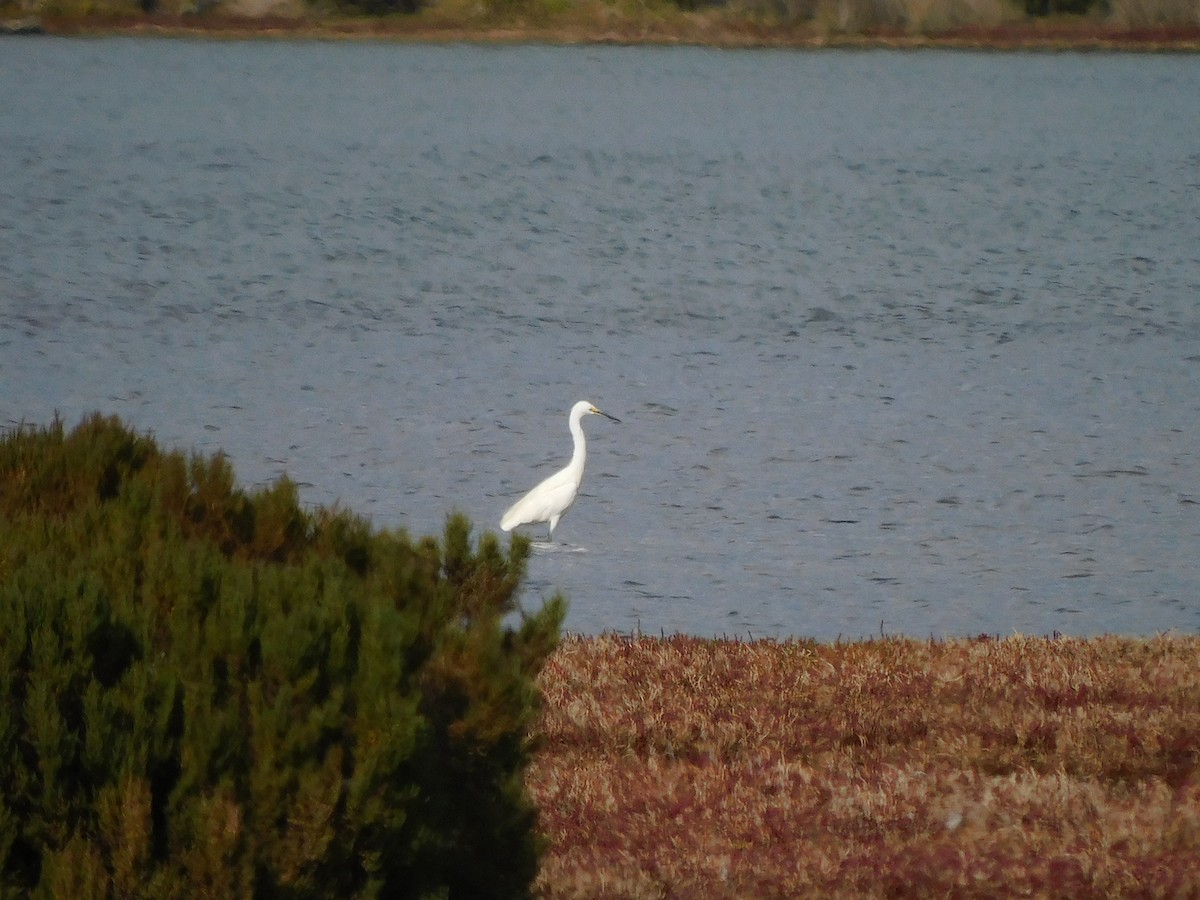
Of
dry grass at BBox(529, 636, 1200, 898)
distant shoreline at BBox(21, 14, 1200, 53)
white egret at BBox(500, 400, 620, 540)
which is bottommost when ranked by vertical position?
white egret at BBox(500, 400, 620, 540)

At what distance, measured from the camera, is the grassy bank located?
223ft

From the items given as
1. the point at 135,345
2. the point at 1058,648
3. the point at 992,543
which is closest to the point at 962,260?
the point at 135,345

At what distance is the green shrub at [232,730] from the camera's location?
4.32 metres

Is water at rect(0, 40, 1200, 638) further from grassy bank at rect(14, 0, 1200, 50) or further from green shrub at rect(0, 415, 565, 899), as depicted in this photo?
grassy bank at rect(14, 0, 1200, 50)

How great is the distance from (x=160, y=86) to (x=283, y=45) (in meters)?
12.1

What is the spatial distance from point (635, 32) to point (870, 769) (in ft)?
208

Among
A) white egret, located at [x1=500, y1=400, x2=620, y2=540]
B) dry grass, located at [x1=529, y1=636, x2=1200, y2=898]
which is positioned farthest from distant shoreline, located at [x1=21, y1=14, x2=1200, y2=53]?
dry grass, located at [x1=529, y1=636, x2=1200, y2=898]

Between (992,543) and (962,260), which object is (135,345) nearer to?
(992,543)

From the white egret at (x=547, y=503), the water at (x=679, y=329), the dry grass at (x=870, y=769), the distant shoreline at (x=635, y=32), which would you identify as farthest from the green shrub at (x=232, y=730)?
the distant shoreline at (x=635, y=32)

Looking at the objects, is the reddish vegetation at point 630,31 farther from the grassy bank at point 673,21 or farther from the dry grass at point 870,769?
the dry grass at point 870,769

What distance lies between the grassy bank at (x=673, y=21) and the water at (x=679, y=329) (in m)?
14.2

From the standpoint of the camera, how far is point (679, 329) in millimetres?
23922

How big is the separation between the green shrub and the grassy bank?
212 feet

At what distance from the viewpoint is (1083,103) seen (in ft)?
191
